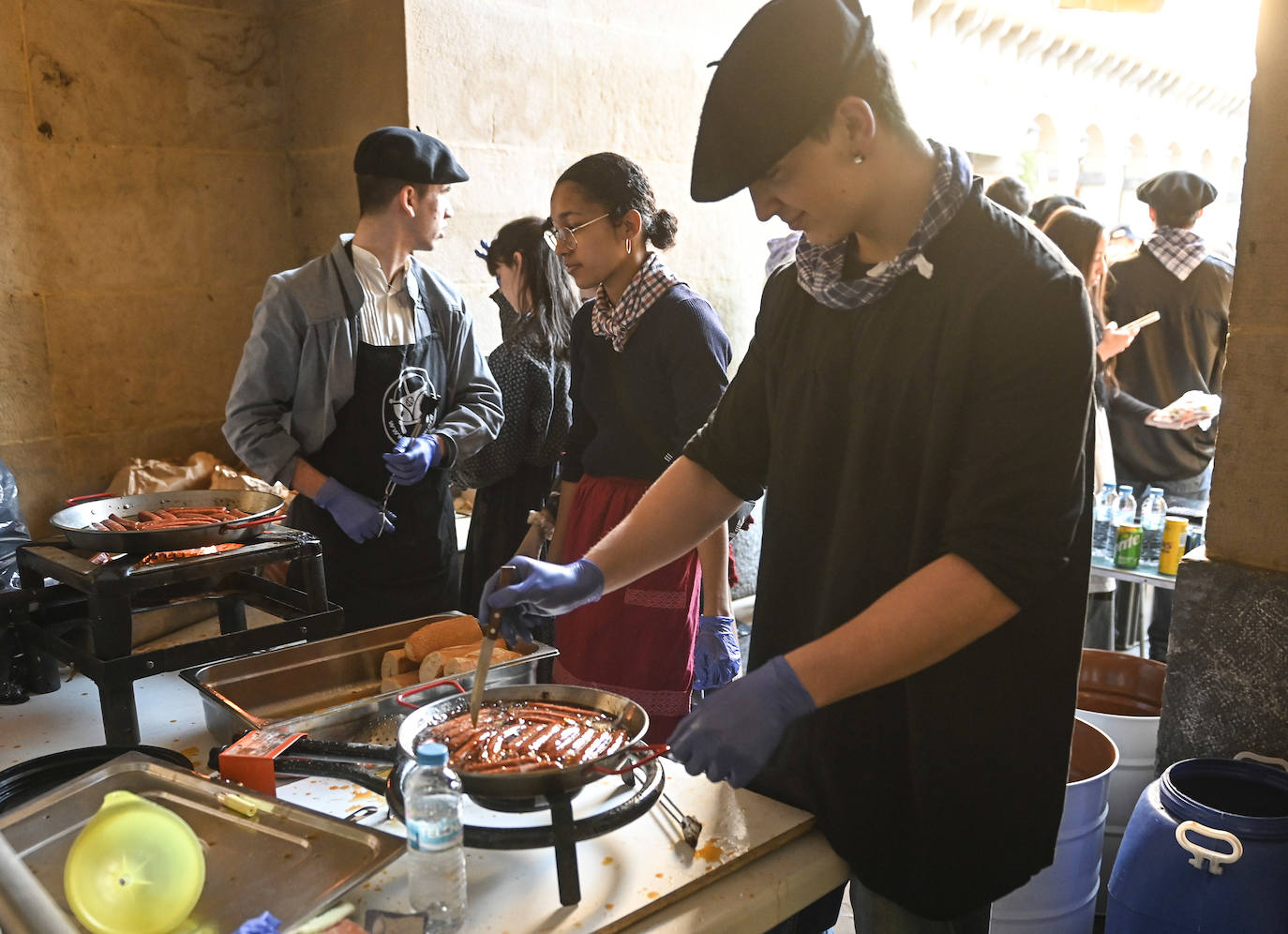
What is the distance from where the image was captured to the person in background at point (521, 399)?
11.7ft

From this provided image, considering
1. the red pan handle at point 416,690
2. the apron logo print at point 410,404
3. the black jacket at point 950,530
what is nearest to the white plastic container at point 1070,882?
the black jacket at point 950,530

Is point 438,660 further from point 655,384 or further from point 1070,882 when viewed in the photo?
point 1070,882

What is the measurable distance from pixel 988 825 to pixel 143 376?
3909 millimetres

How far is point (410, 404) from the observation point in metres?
2.99

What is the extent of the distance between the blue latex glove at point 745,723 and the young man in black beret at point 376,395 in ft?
5.55

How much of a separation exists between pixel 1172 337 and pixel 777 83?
398 cm

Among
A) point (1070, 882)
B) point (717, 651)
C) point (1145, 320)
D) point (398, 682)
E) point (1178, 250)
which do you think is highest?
point (1178, 250)

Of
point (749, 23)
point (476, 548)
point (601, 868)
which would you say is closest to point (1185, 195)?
point (476, 548)

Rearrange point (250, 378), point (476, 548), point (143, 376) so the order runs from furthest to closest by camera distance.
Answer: point (143, 376) → point (476, 548) → point (250, 378)

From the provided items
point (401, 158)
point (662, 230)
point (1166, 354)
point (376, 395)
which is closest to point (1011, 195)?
point (1166, 354)

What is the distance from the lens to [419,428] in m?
3.03

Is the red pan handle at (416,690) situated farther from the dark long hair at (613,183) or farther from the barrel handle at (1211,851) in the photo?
the barrel handle at (1211,851)

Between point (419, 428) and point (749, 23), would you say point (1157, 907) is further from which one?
point (419, 428)

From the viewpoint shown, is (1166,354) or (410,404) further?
(1166,354)
